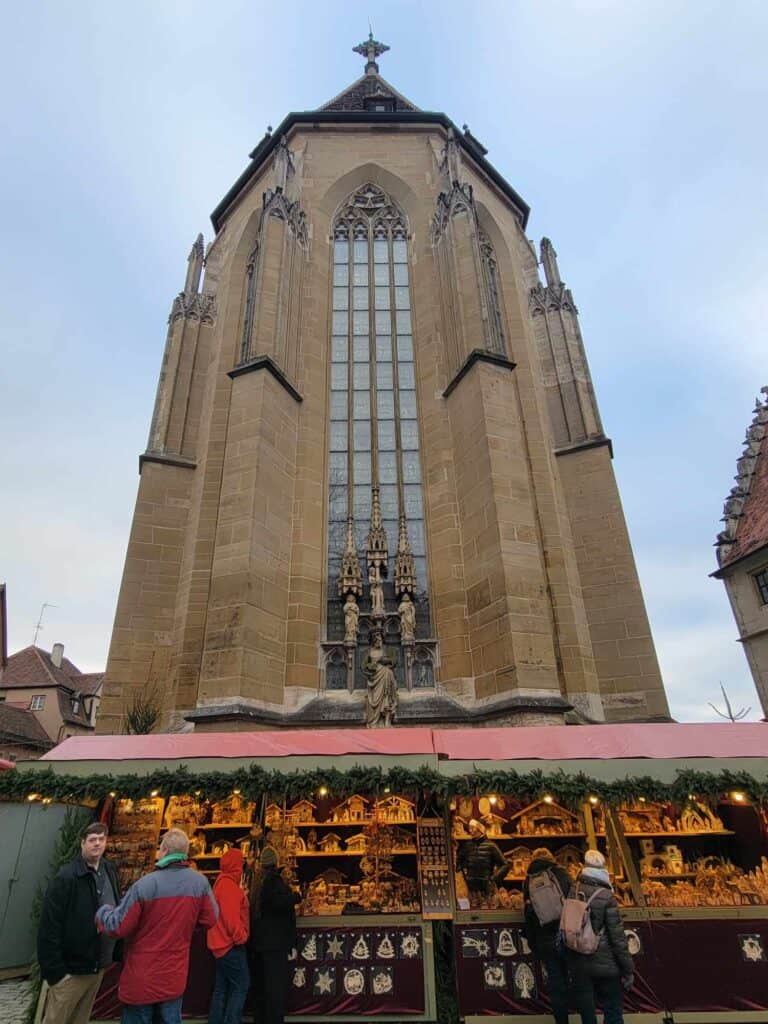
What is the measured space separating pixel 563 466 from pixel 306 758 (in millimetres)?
9494

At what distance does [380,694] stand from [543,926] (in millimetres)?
3979

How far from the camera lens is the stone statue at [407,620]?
955cm

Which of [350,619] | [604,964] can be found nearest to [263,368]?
[350,619]

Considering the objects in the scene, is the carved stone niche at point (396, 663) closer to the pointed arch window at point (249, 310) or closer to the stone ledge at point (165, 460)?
the stone ledge at point (165, 460)

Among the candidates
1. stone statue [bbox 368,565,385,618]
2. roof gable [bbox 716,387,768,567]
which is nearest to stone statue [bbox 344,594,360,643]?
stone statue [bbox 368,565,385,618]

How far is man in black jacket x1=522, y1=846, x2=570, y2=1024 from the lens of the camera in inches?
167

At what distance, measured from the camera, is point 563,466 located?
12.7 m

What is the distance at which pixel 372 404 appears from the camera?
12.2 m

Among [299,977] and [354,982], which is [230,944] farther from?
[354,982]

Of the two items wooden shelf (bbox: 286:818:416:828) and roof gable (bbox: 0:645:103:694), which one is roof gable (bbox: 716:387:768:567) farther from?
roof gable (bbox: 0:645:103:694)

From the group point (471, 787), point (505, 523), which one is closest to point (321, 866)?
point (471, 787)

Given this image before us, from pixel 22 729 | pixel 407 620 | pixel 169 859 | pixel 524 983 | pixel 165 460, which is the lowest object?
pixel 524 983

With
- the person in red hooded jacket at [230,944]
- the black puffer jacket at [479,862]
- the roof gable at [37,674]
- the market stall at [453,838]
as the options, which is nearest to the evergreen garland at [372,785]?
the market stall at [453,838]

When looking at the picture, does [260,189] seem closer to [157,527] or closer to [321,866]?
[157,527]
